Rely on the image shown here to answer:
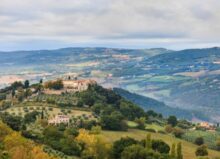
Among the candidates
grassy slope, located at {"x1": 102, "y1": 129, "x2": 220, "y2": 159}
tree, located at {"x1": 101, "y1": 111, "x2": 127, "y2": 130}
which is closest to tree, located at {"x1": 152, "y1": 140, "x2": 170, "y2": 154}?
grassy slope, located at {"x1": 102, "y1": 129, "x2": 220, "y2": 159}

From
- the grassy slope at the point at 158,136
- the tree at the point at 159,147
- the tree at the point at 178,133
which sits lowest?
the tree at the point at 178,133

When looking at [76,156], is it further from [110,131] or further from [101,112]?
[101,112]

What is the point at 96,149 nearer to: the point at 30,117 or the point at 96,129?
the point at 96,129

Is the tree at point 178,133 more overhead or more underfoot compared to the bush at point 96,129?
more underfoot

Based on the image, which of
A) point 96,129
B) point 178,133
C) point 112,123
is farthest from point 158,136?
point 96,129

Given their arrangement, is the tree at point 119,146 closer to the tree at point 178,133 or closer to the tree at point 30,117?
the tree at point 30,117

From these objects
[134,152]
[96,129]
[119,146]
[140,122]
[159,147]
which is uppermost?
[134,152]

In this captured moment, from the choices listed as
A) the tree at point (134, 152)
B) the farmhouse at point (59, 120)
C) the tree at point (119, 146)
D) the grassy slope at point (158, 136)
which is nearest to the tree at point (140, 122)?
the grassy slope at point (158, 136)

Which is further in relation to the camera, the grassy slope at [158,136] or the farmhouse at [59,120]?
the farmhouse at [59,120]

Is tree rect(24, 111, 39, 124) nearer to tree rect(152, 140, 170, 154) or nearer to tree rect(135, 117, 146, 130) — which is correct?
tree rect(135, 117, 146, 130)

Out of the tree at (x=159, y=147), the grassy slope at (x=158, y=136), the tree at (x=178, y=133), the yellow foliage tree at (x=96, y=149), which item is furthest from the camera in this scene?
the tree at (x=178, y=133)

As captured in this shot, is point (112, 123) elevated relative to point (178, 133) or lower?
elevated
